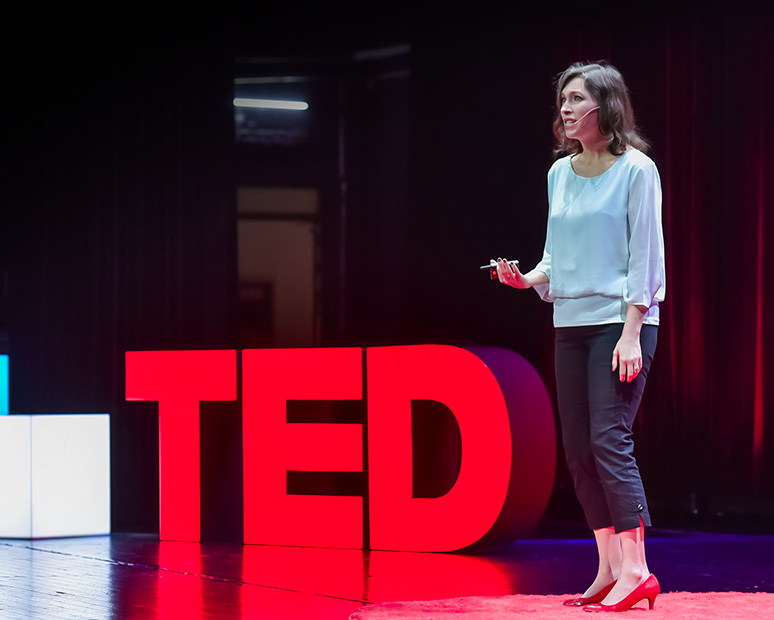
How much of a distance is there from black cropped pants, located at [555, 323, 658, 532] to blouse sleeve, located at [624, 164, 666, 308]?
0.11 meters

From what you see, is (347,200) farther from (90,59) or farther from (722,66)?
(722,66)

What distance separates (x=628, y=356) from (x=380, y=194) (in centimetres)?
310

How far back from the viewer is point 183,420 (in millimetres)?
4562

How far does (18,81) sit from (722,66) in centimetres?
351

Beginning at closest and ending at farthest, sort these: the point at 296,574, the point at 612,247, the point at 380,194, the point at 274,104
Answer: the point at 612,247
the point at 296,574
the point at 380,194
the point at 274,104

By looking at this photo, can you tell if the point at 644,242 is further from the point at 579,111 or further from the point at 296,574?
the point at 296,574

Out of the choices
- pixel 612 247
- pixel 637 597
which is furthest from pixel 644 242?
pixel 637 597

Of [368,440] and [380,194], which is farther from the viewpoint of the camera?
[380,194]

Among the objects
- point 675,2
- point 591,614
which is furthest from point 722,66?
point 591,614

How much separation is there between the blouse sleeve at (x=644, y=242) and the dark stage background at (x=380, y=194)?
2.37m

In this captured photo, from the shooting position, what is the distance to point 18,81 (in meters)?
5.61

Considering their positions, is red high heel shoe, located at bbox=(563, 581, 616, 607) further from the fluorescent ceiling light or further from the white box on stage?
the fluorescent ceiling light

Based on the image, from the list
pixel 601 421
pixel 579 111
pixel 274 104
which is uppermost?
pixel 274 104

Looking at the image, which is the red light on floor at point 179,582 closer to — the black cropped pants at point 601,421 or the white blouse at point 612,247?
the black cropped pants at point 601,421
